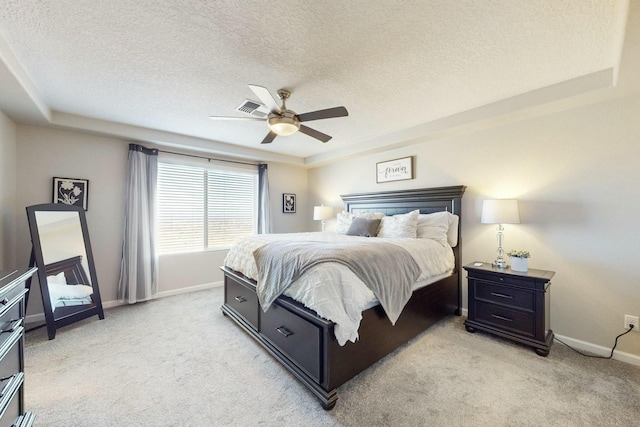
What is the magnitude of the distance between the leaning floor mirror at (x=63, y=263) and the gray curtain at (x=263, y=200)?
99.5 inches

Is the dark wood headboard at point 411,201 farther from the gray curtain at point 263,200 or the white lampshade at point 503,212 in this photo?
the gray curtain at point 263,200

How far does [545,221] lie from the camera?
2.61 m

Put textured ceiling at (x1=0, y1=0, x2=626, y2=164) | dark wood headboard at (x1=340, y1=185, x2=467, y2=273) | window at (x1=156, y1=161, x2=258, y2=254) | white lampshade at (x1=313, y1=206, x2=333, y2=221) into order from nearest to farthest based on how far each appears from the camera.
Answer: textured ceiling at (x1=0, y1=0, x2=626, y2=164)
dark wood headboard at (x1=340, y1=185, x2=467, y2=273)
window at (x1=156, y1=161, x2=258, y2=254)
white lampshade at (x1=313, y1=206, x2=333, y2=221)

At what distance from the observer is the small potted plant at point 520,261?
2.47m

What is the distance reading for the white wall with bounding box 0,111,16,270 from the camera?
102 inches

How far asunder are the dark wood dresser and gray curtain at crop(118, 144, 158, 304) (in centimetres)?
228

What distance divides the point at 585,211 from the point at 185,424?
372cm

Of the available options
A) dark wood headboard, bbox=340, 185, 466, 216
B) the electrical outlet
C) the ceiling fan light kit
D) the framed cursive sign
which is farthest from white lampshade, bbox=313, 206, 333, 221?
the electrical outlet

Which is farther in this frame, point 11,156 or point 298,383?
point 11,156

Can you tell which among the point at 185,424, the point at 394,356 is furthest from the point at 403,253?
the point at 185,424

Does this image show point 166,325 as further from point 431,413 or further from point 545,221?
point 545,221

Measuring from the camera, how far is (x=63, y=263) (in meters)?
2.92

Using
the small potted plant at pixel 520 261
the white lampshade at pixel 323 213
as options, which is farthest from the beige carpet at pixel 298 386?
the white lampshade at pixel 323 213

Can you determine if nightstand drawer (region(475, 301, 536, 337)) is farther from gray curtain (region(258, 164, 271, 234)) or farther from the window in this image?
the window
